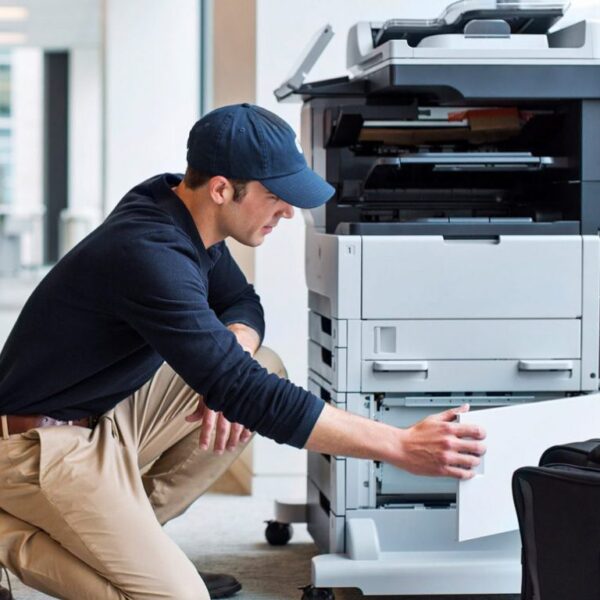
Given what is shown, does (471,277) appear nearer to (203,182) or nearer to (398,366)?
(398,366)

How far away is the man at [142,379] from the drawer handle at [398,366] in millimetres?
289

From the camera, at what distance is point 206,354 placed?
1.69 m

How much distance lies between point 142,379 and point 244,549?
0.79 meters

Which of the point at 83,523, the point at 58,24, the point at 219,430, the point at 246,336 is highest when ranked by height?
the point at 58,24

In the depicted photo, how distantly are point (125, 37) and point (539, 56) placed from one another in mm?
3464

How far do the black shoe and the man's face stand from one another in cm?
77

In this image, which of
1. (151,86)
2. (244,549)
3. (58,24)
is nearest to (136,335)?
(244,549)

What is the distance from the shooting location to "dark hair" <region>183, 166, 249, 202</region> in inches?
70.9

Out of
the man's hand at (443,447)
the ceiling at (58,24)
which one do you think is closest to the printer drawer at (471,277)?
the man's hand at (443,447)

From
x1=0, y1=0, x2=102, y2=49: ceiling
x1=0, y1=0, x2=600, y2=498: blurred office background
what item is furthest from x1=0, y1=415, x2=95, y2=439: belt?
x1=0, y1=0, x2=102, y2=49: ceiling

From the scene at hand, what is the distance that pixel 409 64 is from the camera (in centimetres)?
210

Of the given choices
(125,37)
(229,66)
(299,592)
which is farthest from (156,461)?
(125,37)

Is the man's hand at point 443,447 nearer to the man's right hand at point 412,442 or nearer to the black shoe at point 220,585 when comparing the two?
the man's right hand at point 412,442

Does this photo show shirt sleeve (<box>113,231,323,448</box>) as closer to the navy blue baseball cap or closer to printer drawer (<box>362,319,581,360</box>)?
the navy blue baseball cap
